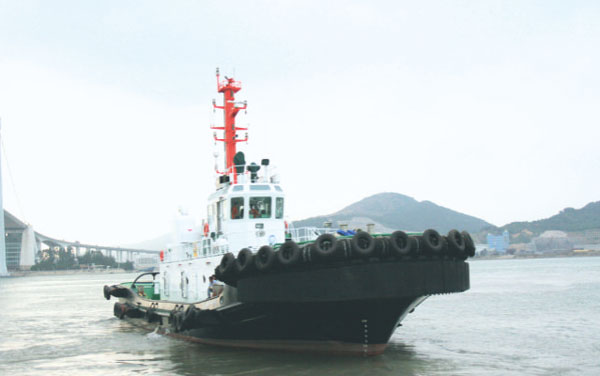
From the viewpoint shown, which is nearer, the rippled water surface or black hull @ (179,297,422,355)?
black hull @ (179,297,422,355)

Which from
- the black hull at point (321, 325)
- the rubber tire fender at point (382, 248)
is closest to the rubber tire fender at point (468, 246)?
the black hull at point (321, 325)

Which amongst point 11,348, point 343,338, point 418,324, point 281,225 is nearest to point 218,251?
point 281,225

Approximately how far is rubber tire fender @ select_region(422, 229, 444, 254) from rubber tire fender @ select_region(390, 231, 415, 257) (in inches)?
10.9

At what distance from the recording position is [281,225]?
16.9m

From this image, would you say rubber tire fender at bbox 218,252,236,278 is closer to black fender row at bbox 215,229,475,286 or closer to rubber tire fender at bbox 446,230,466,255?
black fender row at bbox 215,229,475,286

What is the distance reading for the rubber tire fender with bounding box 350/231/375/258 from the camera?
11.8m

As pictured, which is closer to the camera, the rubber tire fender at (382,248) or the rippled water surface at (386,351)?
the rubber tire fender at (382,248)

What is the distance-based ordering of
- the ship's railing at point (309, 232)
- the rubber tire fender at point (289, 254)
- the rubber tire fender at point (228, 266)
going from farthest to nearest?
1. the ship's railing at point (309, 232)
2. the rubber tire fender at point (228, 266)
3. the rubber tire fender at point (289, 254)

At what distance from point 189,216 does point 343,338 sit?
820 centimetres

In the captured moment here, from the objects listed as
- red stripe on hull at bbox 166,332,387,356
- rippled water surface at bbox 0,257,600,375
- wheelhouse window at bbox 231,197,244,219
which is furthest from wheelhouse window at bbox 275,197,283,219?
rippled water surface at bbox 0,257,600,375

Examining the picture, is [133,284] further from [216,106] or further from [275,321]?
[275,321]

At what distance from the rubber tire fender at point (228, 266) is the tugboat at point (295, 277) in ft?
0.07

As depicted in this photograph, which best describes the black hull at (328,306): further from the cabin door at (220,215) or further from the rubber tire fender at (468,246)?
the cabin door at (220,215)

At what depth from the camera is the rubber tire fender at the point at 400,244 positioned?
1185 cm
